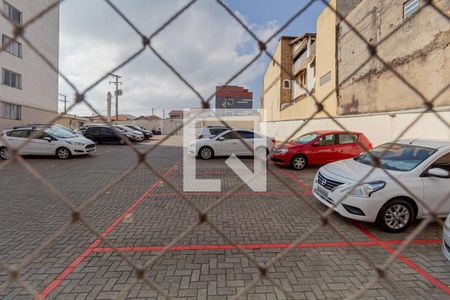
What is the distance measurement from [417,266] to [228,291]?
2.17 meters

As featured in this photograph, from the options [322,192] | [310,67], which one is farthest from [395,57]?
[310,67]

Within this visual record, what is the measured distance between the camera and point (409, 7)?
9.11m

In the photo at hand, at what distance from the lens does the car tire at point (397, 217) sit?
3.85 meters

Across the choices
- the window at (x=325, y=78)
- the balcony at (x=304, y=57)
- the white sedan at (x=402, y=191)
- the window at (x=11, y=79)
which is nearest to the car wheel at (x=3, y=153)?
the window at (x=11, y=79)

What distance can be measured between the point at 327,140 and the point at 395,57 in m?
4.23

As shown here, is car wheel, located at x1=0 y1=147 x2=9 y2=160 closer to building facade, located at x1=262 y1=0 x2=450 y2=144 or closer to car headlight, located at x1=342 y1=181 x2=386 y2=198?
building facade, located at x1=262 y1=0 x2=450 y2=144

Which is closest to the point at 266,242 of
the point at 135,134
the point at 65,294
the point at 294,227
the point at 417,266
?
the point at 294,227

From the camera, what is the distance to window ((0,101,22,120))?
1798 cm

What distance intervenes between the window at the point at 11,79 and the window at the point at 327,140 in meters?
21.1

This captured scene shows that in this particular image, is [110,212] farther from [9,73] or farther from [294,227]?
[9,73]

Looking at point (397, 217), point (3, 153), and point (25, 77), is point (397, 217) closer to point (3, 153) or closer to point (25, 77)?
point (3, 153)

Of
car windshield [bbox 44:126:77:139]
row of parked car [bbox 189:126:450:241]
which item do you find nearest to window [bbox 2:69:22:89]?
car windshield [bbox 44:126:77:139]

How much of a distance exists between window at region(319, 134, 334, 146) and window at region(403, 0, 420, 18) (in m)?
4.85

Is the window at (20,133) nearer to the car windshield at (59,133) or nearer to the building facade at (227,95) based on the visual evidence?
the car windshield at (59,133)
